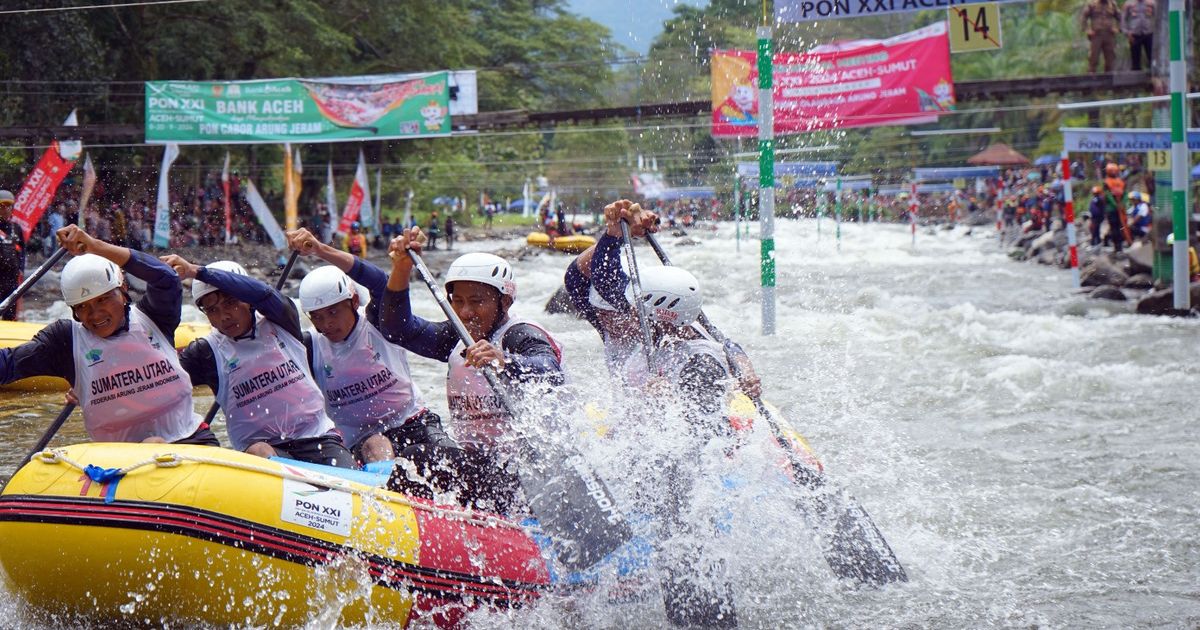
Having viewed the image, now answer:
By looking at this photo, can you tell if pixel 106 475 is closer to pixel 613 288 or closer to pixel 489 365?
pixel 489 365

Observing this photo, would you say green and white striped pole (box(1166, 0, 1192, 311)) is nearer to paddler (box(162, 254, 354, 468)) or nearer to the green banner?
paddler (box(162, 254, 354, 468))

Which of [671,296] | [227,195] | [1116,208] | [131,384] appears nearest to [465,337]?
[671,296]

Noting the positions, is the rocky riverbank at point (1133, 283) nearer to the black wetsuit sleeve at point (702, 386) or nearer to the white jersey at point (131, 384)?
the black wetsuit sleeve at point (702, 386)

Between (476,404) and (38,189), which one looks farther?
(38,189)

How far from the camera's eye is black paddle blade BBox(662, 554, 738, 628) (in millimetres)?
4934

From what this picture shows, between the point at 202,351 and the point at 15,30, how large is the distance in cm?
1915

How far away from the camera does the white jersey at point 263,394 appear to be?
18.4 feet

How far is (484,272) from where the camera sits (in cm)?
523

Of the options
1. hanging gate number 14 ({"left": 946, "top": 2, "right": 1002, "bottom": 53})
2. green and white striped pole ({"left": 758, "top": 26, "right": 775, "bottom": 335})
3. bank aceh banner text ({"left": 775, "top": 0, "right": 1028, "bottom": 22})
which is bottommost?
green and white striped pole ({"left": 758, "top": 26, "right": 775, "bottom": 335})

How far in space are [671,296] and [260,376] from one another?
6.21 ft

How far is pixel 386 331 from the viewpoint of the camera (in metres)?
5.76

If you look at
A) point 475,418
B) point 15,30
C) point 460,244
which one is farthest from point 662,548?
point 460,244

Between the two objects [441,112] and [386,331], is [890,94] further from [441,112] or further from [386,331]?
[386,331]

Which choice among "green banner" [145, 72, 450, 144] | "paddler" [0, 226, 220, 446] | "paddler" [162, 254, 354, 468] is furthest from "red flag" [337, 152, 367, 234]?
"paddler" [0, 226, 220, 446]
